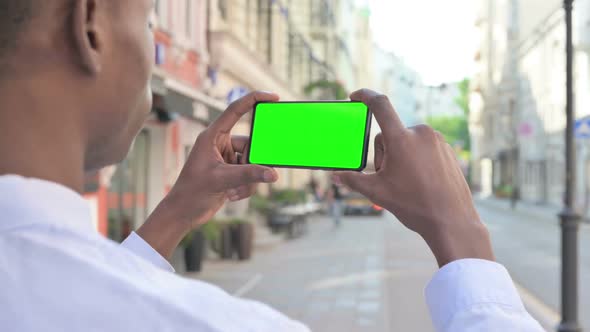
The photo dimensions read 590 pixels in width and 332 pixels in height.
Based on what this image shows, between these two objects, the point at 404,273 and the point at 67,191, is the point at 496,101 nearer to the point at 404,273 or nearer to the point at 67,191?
the point at 404,273

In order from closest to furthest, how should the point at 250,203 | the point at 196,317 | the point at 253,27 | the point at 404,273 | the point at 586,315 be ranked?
the point at 196,317 < the point at 586,315 < the point at 404,273 < the point at 250,203 < the point at 253,27

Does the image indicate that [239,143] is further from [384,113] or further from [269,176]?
[384,113]

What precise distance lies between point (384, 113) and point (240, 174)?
1.28 feet

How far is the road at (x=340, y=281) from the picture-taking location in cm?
760

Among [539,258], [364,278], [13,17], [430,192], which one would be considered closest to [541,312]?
[364,278]

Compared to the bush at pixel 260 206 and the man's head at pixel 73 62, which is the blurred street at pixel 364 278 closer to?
the bush at pixel 260 206

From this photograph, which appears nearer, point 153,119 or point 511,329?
point 511,329

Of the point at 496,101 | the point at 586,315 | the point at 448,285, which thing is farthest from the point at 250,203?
the point at 496,101

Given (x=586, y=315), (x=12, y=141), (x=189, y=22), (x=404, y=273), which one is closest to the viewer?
(x=12, y=141)

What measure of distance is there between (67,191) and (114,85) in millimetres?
168

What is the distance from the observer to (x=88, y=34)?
2.61ft

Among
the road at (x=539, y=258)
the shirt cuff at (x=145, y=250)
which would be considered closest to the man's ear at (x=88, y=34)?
the shirt cuff at (x=145, y=250)

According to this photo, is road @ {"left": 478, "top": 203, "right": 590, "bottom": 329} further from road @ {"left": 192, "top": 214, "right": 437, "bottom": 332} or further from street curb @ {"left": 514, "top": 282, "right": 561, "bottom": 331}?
road @ {"left": 192, "top": 214, "right": 437, "bottom": 332}

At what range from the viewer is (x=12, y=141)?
2.47ft
